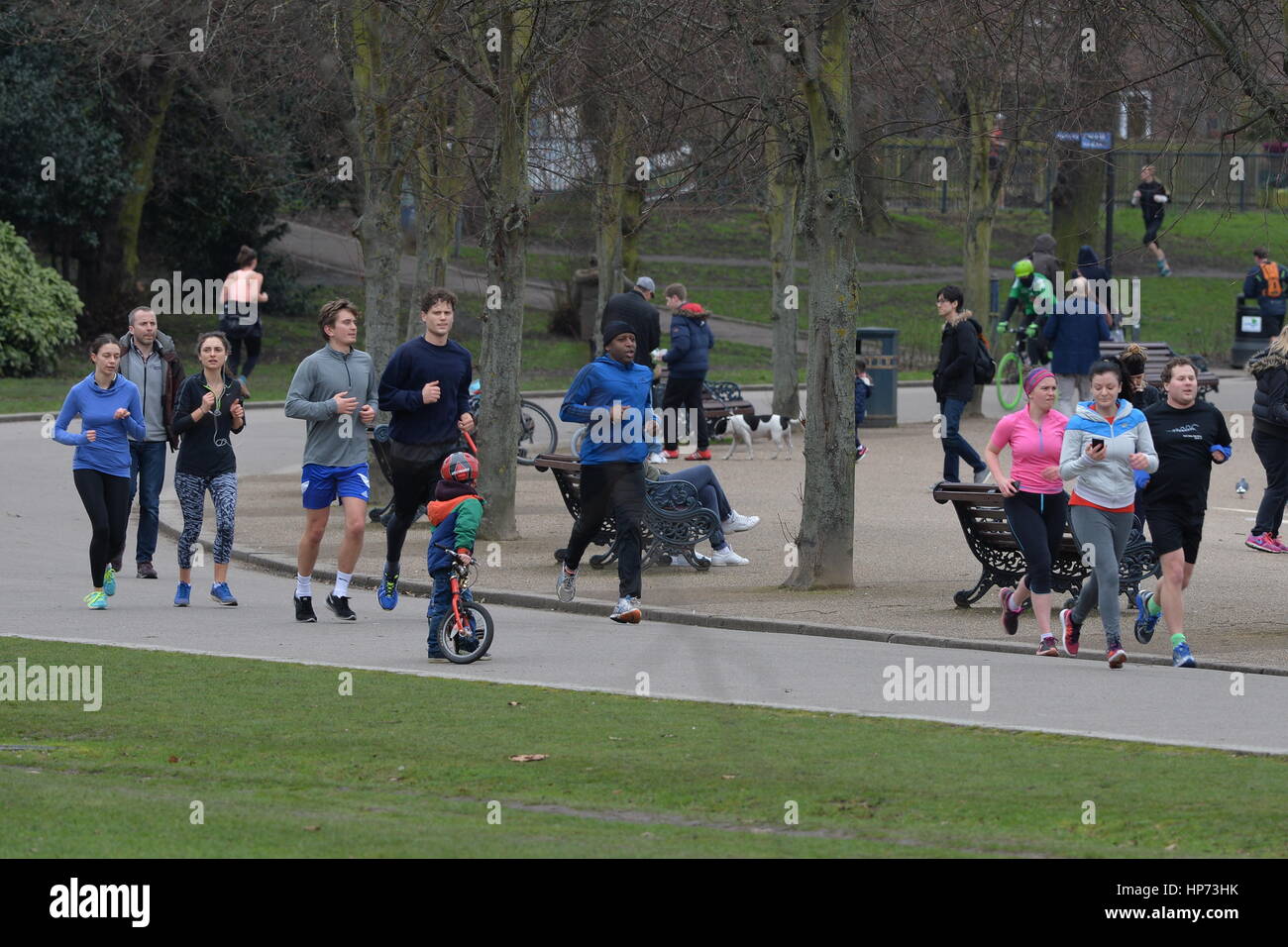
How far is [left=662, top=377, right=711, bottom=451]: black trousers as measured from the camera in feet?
72.4

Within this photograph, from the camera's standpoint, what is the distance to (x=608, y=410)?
12.7m

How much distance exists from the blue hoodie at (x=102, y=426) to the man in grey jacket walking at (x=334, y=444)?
59.9 inches

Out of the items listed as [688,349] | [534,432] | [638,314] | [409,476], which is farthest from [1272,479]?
[534,432]

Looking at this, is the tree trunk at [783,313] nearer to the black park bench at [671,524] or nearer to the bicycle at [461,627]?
the black park bench at [671,524]

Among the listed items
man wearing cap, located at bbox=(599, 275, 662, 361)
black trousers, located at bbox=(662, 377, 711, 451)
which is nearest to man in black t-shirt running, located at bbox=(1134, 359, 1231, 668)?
man wearing cap, located at bbox=(599, 275, 662, 361)

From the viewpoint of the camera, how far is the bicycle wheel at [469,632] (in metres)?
10.9

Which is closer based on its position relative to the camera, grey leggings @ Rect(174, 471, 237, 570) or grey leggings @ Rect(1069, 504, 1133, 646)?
grey leggings @ Rect(1069, 504, 1133, 646)

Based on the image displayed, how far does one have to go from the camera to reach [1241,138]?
14062 mm

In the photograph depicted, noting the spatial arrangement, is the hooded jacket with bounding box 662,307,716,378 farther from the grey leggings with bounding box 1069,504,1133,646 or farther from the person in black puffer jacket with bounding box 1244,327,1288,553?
the grey leggings with bounding box 1069,504,1133,646

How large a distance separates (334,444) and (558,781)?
4.89 metres

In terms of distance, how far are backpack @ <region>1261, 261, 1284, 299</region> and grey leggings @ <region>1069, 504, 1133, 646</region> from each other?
902 inches

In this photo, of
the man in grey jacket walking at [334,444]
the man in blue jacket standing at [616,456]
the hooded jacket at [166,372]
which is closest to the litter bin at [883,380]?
the hooded jacket at [166,372]

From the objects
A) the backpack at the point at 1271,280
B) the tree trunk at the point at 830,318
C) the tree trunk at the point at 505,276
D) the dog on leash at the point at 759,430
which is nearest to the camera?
the tree trunk at the point at 830,318

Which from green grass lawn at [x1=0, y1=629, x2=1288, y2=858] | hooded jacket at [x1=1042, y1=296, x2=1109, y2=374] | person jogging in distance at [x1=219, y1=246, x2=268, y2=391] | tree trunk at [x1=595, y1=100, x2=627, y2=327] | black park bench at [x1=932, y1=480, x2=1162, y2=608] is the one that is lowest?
green grass lawn at [x1=0, y1=629, x2=1288, y2=858]
